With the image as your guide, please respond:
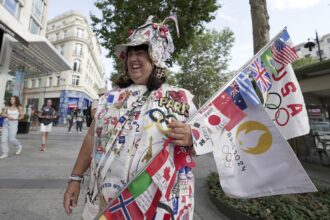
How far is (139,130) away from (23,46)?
13252 mm

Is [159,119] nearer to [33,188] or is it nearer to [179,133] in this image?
[179,133]

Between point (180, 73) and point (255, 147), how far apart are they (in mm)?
27795

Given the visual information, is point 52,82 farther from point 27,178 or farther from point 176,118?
point 176,118

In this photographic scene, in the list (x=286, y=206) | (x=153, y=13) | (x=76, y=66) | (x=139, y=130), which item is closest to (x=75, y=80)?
(x=76, y=66)

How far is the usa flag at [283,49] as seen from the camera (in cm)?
189

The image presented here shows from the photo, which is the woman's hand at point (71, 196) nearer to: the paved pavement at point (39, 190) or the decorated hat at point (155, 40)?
the decorated hat at point (155, 40)

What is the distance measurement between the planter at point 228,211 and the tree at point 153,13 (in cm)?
650

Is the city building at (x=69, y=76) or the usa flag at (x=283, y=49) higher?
the city building at (x=69, y=76)

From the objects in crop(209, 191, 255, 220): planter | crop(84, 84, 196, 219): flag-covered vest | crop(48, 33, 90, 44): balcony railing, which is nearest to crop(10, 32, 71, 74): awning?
crop(209, 191, 255, 220): planter

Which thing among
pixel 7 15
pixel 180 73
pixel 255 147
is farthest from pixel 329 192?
pixel 180 73

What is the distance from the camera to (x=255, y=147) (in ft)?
5.15

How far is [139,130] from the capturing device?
4.82 feet

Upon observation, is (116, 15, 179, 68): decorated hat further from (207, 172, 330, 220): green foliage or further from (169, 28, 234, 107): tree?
(169, 28, 234, 107): tree

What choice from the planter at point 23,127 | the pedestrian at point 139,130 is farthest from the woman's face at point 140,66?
the planter at point 23,127
